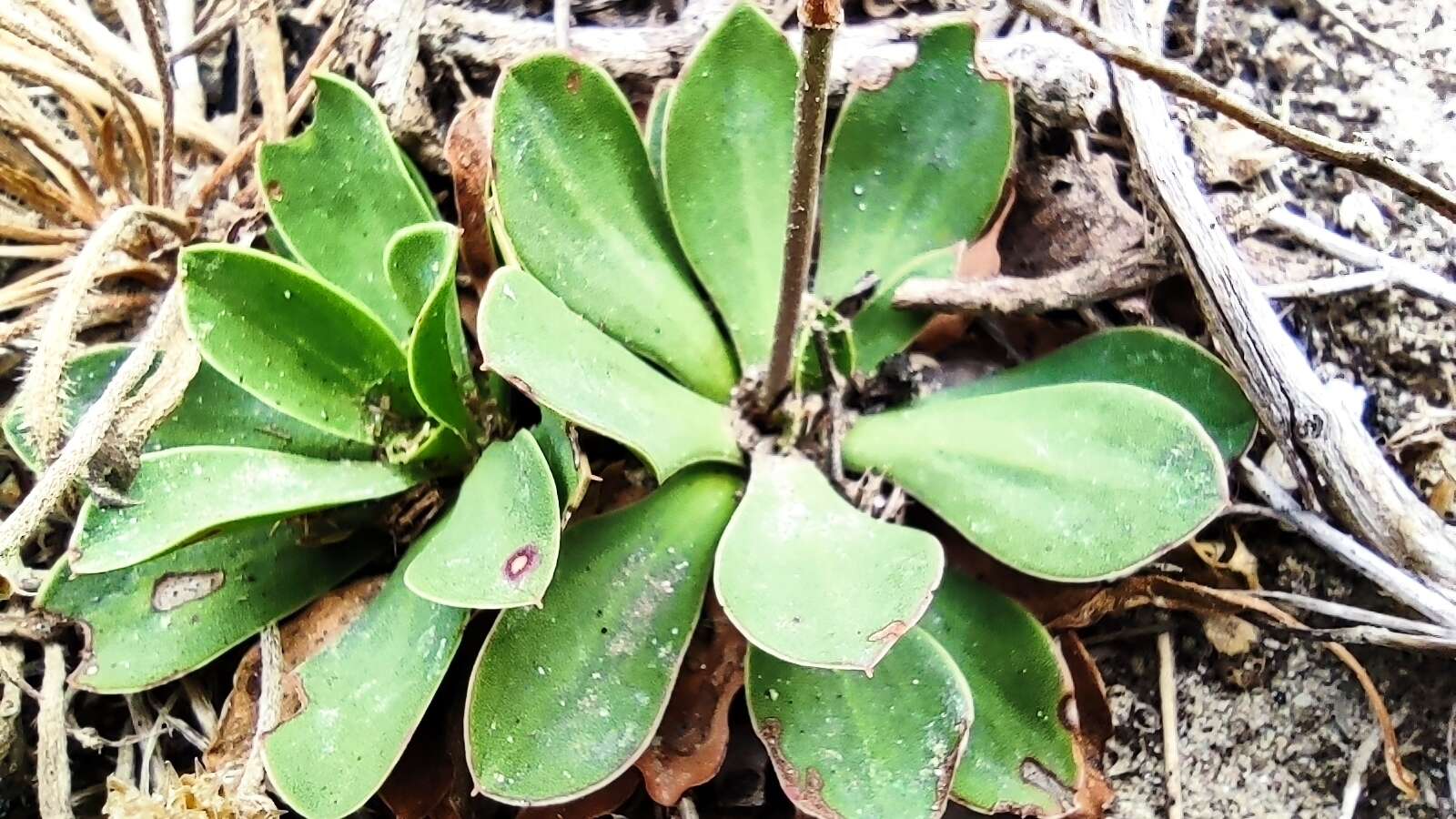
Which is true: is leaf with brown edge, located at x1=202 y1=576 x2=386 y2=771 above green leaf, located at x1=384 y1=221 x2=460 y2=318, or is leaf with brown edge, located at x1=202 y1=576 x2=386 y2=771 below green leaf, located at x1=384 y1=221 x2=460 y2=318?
below

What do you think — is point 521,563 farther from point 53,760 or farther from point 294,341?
point 53,760

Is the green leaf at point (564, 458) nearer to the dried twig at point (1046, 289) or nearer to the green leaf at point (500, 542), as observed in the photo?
the green leaf at point (500, 542)

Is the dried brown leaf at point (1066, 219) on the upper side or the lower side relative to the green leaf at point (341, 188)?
lower

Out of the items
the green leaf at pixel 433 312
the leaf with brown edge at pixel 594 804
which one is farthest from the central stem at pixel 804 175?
the leaf with brown edge at pixel 594 804

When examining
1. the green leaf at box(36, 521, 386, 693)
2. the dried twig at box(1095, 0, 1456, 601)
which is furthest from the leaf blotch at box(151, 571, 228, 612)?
the dried twig at box(1095, 0, 1456, 601)

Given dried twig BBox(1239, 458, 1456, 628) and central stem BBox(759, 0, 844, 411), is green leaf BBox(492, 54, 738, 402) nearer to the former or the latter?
central stem BBox(759, 0, 844, 411)

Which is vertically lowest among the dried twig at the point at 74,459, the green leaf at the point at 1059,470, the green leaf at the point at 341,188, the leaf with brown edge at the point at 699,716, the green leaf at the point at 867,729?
the leaf with brown edge at the point at 699,716
